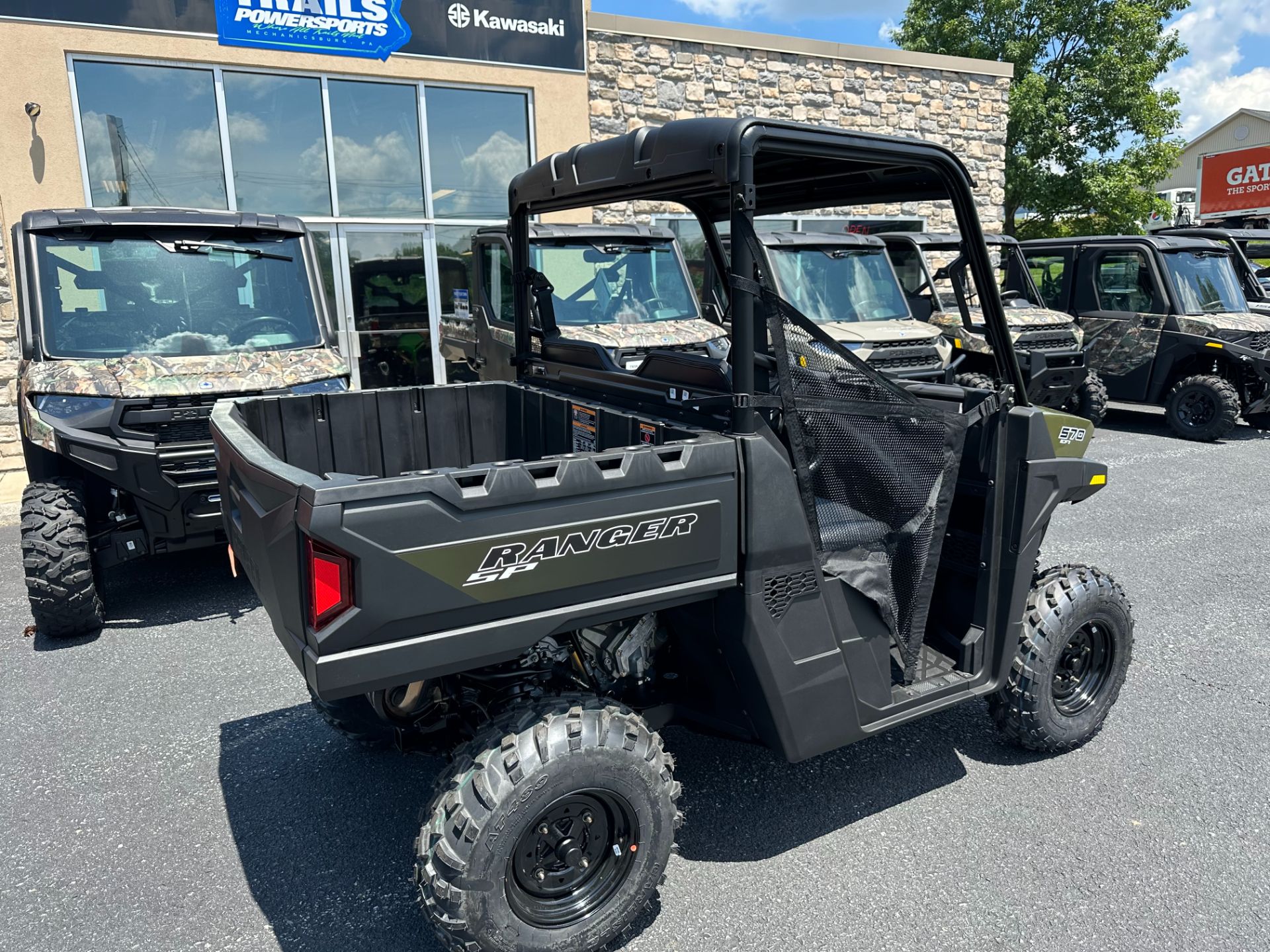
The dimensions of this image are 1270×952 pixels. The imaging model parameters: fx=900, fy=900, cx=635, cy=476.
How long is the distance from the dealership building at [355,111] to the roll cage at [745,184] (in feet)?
23.9

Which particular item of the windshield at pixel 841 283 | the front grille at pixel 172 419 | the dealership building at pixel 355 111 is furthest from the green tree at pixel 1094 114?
the front grille at pixel 172 419

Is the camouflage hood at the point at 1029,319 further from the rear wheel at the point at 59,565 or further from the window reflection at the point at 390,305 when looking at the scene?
the rear wheel at the point at 59,565

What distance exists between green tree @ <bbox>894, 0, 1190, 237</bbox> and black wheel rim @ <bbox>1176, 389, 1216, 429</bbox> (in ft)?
40.6

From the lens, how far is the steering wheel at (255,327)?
5654 millimetres

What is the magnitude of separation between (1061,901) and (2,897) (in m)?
3.23

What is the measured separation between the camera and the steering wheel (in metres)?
5.65

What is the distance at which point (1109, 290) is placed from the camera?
10.8 m

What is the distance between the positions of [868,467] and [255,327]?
174 inches

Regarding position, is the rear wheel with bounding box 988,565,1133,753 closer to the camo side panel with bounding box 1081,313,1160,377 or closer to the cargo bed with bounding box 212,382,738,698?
the cargo bed with bounding box 212,382,738,698

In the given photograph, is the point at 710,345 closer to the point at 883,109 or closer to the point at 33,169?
the point at 33,169

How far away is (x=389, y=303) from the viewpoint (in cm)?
1095

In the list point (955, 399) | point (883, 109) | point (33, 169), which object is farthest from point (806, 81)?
point (955, 399)

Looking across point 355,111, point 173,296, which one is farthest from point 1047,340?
point 173,296

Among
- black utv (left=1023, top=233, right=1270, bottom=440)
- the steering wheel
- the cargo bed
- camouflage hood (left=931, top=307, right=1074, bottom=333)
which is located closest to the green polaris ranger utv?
camouflage hood (left=931, top=307, right=1074, bottom=333)
